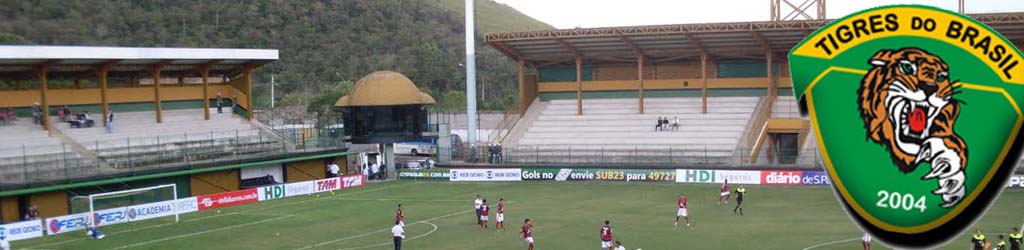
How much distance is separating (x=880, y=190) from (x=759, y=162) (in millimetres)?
55394

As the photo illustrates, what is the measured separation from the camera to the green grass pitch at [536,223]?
32969mm

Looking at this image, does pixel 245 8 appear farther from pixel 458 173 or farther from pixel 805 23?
pixel 805 23

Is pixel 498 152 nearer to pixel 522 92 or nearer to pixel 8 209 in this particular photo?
pixel 522 92

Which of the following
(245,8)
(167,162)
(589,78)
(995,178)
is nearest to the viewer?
(995,178)

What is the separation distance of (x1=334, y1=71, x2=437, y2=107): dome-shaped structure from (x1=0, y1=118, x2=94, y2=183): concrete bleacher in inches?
701

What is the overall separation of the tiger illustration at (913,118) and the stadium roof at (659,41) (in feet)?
171

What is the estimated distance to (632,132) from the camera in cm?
6419

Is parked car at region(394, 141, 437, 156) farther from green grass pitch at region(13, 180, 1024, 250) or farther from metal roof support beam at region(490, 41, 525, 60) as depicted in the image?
green grass pitch at region(13, 180, 1024, 250)

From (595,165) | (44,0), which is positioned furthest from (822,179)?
(44,0)

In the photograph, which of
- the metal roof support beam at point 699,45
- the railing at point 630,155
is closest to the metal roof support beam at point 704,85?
the metal roof support beam at point 699,45

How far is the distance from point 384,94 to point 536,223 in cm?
2412

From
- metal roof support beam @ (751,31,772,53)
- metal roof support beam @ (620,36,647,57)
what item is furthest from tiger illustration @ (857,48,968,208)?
metal roof support beam @ (620,36,647,57)

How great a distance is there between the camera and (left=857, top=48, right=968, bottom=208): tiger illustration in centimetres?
605

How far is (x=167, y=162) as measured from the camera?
4956 cm
